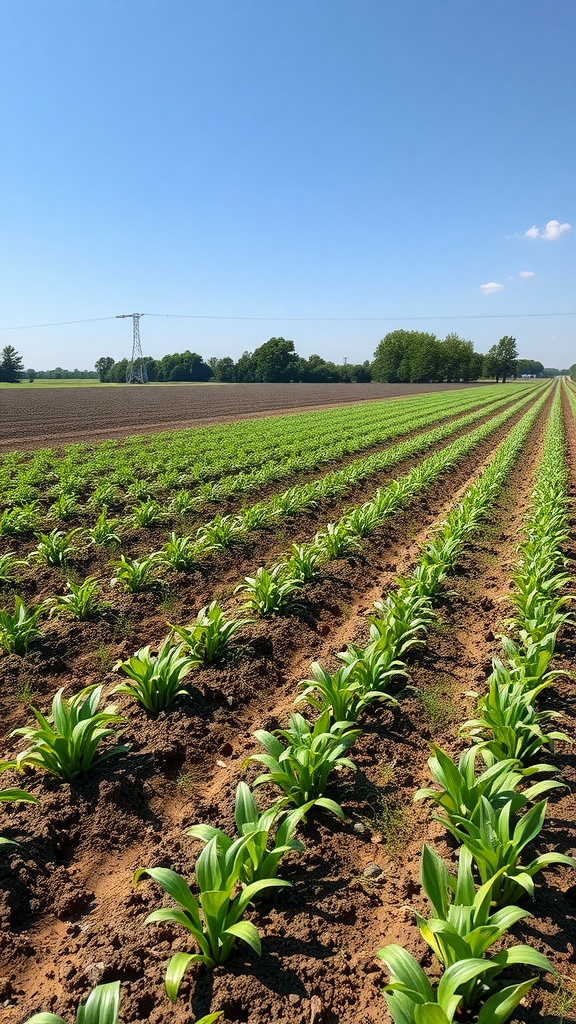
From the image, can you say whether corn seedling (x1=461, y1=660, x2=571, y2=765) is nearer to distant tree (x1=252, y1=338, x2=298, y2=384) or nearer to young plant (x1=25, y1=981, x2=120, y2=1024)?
young plant (x1=25, y1=981, x2=120, y2=1024)

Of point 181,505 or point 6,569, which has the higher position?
point 181,505

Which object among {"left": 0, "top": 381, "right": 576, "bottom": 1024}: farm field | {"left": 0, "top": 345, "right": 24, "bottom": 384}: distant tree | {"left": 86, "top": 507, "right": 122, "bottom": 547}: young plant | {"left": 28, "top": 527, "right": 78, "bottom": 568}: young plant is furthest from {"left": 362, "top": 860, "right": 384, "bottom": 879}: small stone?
{"left": 0, "top": 345, "right": 24, "bottom": 384}: distant tree

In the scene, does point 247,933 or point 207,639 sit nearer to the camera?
point 247,933

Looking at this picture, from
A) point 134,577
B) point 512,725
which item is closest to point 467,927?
point 512,725

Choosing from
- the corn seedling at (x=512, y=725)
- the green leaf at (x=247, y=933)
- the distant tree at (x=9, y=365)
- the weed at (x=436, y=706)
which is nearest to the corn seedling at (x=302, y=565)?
the weed at (x=436, y=706)

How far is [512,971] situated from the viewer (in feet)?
8.17

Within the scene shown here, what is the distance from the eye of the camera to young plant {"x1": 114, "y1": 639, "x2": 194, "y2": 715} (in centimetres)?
459

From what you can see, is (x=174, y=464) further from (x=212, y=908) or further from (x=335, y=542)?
(x=212, y=908)

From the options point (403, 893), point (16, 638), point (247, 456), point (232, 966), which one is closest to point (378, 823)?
point (403, 893)

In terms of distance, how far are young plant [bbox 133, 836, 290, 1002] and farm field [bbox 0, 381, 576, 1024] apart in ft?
0.53

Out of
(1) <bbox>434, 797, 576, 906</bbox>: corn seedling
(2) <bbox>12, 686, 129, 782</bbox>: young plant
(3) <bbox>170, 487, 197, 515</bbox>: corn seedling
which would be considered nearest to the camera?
(1) <bbox>434, 797, 576, 906</bbox>: corn seedling

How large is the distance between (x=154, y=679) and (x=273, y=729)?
3.62 ft

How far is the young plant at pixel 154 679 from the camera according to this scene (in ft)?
15.1

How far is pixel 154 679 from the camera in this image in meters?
4.60
